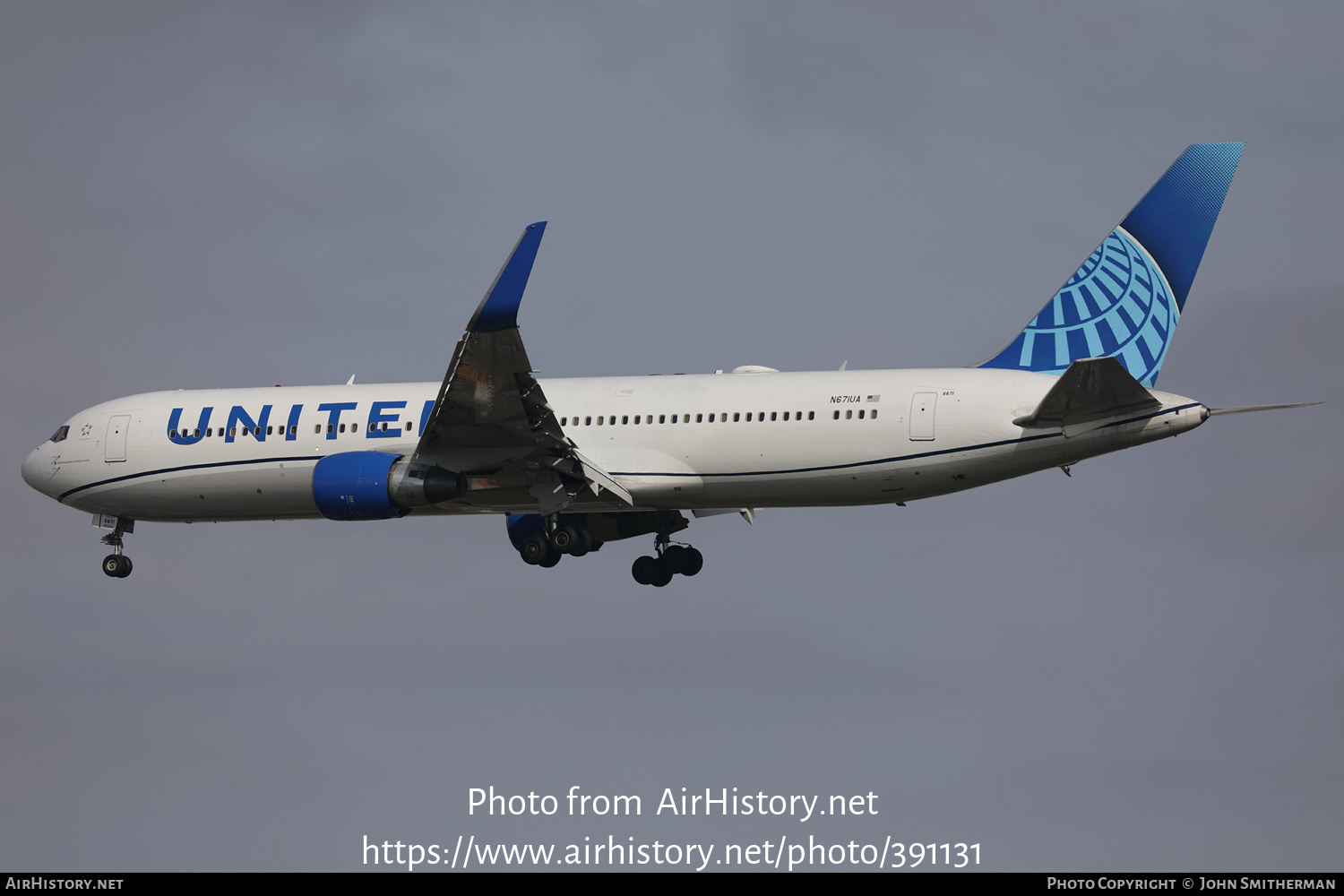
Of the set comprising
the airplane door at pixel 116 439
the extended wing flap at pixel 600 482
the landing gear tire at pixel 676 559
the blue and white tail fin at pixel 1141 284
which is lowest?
the extended wing flap at pixel 600 482

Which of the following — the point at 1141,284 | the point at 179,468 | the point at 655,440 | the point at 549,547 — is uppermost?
the point at 1141,284

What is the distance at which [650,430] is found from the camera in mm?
35875

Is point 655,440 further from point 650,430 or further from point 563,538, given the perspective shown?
point 563,538

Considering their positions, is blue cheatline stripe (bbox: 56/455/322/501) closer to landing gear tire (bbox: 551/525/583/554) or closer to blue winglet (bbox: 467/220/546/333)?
landing gear tire (bbox: 551/525/583/554)

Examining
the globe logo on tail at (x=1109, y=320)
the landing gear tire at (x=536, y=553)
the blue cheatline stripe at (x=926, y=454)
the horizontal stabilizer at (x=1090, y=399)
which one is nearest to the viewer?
the horizontal stabilizer at (x=1090, y=399)

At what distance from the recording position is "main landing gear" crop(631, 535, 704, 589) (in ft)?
134

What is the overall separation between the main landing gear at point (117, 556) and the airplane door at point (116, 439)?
188cm

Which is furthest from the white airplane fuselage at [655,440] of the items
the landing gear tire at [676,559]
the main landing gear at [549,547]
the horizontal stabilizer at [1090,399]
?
the landing gear tire at [676,559]

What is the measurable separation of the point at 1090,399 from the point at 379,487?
14.1 metres

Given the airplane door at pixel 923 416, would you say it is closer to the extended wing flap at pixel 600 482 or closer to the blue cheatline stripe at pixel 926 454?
the blue cheatline stripe at pixel 926 454

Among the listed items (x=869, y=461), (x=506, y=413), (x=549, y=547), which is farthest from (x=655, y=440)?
(x=869, y=461)

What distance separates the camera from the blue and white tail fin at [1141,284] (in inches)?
1382

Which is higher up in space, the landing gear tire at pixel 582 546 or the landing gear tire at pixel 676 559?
the landing gear tire at pixel 676 559

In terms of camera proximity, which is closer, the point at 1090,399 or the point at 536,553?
the point at 1090,399
